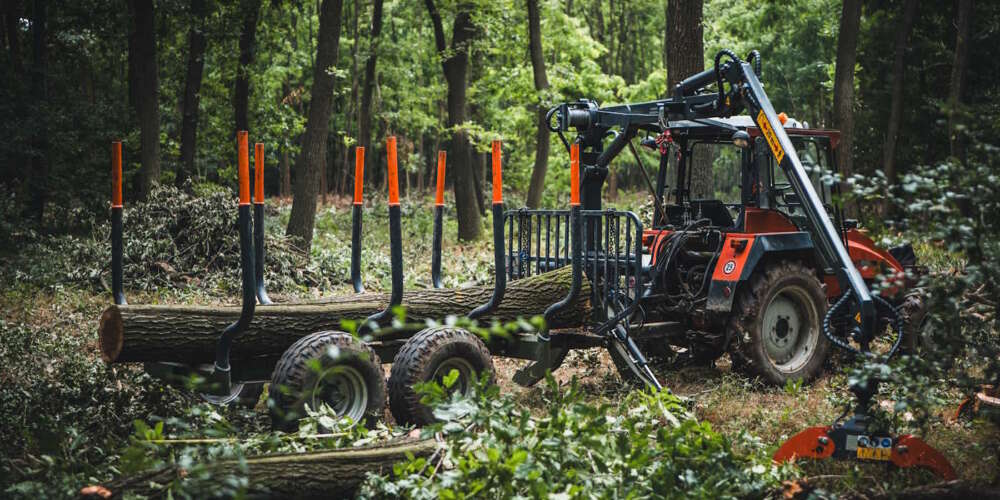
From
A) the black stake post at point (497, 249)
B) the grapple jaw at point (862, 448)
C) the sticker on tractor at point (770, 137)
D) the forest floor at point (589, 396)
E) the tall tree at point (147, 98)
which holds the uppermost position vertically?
the tall tree at point (147, 98)

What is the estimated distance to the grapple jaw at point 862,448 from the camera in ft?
17.2

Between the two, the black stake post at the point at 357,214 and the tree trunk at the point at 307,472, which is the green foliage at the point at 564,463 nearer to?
the tree trunk at the point at 307,472

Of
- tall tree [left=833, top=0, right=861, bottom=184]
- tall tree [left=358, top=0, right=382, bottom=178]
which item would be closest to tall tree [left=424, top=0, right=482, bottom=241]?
tall tree [left=358, top=0, right=382, bottom=178]

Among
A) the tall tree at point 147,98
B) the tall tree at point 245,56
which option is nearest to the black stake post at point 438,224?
the tall tree at point 147,98

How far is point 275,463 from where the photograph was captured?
484 cm

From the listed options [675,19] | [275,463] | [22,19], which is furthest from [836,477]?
[22,19]

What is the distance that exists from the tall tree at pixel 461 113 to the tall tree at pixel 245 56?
13.7 ft

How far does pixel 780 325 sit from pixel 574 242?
2555 mm

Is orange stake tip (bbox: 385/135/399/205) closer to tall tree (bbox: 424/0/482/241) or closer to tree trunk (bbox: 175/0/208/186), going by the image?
tall tree (bbox: 424/0/482/241)

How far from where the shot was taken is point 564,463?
482cm

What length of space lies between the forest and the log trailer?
5 cm

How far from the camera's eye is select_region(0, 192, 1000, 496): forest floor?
5352 millimetres

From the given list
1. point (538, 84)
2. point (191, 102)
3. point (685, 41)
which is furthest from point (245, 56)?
point (685, 41)

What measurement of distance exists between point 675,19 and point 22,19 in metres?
20.4
